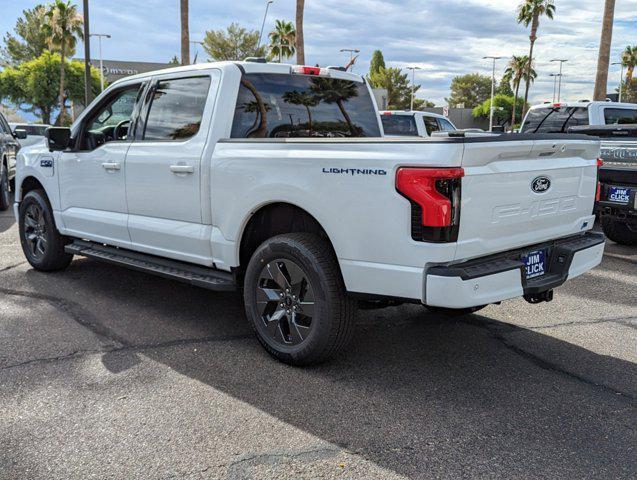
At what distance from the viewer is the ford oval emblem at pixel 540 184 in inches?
152

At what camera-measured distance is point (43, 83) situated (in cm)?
5288

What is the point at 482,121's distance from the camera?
86.6 meters

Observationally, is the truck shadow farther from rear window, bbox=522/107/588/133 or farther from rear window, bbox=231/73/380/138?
rear window, bbox=522/107/588/133

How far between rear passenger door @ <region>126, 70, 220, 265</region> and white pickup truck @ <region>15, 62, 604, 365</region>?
14 millimetres

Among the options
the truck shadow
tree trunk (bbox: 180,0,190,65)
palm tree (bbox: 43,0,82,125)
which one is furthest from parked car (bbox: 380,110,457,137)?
palm tree (bbox: 43,0,82,125)

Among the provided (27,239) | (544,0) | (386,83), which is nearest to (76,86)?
(544,0)

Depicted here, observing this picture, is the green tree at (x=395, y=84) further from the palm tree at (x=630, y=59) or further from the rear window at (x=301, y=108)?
the rear window at (x=301, y=108)

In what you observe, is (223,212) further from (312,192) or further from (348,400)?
(348,400)

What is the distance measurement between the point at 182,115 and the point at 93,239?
1659mm

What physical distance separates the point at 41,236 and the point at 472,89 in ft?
374

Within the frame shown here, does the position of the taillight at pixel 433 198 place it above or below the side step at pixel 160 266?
above

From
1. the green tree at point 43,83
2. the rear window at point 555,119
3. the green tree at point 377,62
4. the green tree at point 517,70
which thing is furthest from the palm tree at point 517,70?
the rear window at point 555,119

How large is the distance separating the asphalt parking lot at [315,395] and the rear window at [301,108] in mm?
1574

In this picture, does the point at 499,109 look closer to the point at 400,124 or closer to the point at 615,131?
the point at 400,124
